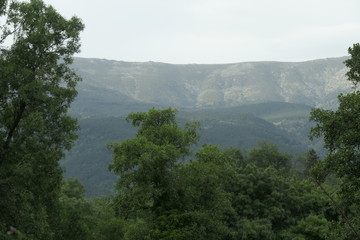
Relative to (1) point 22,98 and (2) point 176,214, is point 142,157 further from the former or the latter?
(1) point 22,98

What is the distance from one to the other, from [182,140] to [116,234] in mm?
18756

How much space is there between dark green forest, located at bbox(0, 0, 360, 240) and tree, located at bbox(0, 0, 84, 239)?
2.5 inches

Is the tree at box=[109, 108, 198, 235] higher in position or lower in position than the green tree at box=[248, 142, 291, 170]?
higher

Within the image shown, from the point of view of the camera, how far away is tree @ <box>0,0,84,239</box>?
2370cm

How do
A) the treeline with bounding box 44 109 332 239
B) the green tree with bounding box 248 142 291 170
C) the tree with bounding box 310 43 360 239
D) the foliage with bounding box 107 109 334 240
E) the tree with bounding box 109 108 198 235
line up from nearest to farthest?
the tree with bounding box 310 43 360 239, the foliage with bounding box 107 109 334 240, the treeline with bounding box 44 109 332 239, the tree with bounding box 109 108 198 235, the green tree with bounding box 248 142 291 170

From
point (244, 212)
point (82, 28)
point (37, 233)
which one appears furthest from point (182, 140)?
point (37, 233)

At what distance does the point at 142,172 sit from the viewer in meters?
36.4

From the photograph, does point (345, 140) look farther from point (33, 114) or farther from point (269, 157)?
point (269, 157)

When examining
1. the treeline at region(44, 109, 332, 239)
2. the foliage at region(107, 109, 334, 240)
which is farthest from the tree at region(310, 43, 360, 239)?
the foliage at region(107, 109, 334, 240)

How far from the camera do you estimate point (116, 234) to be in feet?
167

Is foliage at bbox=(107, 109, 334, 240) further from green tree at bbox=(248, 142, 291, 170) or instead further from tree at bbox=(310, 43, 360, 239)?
green tree at bbox=(248, 142, 291, 170)

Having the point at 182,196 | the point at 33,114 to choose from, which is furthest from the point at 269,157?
the point at 33,114

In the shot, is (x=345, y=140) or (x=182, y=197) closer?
(x=345, y=140)

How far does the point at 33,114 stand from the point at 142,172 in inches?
575
